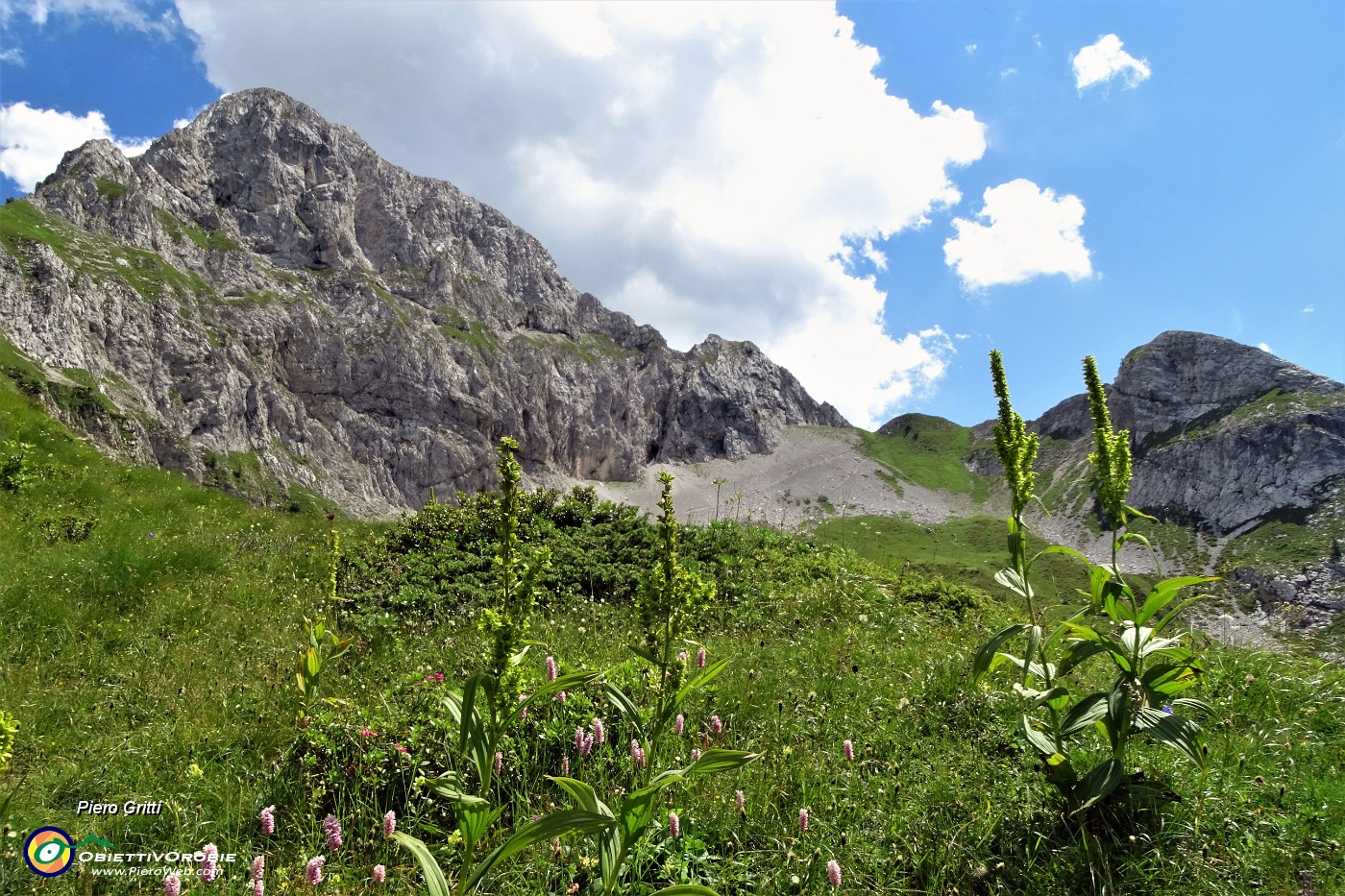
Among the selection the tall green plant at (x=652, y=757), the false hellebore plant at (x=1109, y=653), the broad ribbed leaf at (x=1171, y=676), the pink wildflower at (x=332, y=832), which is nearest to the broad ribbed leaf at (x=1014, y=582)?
the false hellebore plant at (x=1109, y=653)

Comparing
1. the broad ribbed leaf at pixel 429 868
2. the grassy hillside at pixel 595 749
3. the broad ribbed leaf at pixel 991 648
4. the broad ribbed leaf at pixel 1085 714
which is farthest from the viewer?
the broad ribbed leaf at pixel 991 648

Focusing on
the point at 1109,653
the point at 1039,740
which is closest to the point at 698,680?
the point at 1039,740

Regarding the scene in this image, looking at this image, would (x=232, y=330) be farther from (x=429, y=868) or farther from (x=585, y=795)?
(x=585, y=795)

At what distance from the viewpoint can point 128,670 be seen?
748 centimetres

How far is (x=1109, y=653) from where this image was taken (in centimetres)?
458

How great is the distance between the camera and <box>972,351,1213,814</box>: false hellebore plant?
4094mm

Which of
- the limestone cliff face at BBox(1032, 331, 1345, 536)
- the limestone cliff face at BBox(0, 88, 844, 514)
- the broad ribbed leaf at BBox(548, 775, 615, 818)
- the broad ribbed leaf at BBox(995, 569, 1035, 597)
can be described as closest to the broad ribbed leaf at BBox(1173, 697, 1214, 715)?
the broad ribbed leaf at BBox(995, 569, 1035, 597)

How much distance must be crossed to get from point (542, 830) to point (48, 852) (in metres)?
3.53

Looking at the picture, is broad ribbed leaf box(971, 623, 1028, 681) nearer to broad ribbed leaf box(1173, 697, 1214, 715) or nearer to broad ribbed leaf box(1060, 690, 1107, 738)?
broad ribbed leaf box(1060, 690, 1107, 738)

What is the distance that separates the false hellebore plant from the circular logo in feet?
20.1

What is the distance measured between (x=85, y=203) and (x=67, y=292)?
5141 cm

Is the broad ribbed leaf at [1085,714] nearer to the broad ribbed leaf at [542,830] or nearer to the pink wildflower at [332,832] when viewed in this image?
the broad ribbed leaf at [542,830]

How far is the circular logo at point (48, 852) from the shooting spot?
381 cm

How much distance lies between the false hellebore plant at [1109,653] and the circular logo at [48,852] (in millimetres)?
6115
